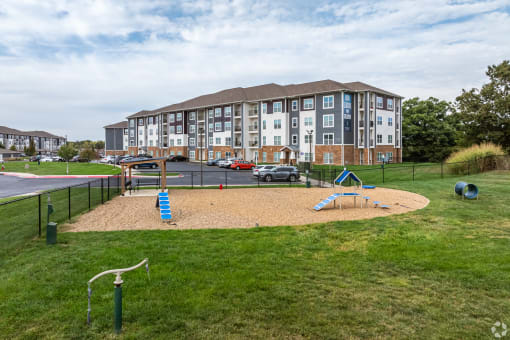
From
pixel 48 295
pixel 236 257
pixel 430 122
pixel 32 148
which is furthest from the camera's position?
pixel 32 148

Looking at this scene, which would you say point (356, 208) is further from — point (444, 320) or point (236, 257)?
point (444, 320)

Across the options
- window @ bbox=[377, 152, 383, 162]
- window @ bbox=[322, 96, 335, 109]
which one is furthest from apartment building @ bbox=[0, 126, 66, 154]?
window @ bbox=[377, 152, 383, 162]

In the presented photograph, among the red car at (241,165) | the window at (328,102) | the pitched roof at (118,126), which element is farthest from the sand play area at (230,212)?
the pitched roof at (118,126)

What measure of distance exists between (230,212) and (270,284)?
923cm

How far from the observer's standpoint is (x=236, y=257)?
8477mm

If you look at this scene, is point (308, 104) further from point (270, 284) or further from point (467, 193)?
point (270, 284)

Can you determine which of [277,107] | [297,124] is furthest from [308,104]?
[277,107]

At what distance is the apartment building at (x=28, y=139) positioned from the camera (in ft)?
464

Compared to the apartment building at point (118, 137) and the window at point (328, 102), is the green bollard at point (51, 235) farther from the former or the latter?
the apartment building at point (118, 137)

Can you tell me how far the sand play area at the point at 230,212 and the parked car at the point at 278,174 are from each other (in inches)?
468

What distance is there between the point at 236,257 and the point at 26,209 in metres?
12.4

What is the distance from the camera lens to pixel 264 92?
217ft

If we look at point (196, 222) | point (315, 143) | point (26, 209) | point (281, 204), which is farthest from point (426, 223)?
point (315, 143)

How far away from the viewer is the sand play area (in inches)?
517
